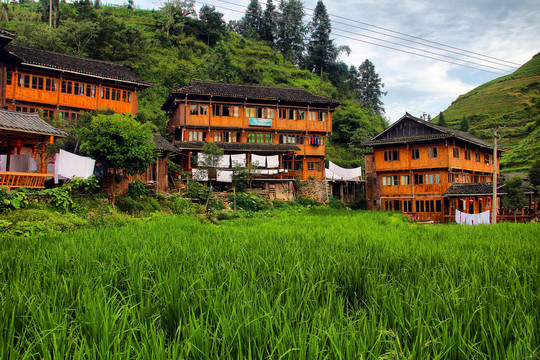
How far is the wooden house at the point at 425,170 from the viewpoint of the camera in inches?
814

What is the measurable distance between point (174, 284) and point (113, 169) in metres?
11.4

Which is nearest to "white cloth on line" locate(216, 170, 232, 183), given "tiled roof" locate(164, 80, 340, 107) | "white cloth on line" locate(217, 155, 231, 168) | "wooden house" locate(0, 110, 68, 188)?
"white cloth on line" locate(217, 155, 231, 168)

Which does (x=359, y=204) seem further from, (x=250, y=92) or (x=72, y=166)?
(x=72, y=166)

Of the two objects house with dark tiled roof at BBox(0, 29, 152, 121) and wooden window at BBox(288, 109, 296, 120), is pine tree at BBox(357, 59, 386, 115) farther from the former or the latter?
house with dark tiled roof at BBox(0, 29, 152, 121)

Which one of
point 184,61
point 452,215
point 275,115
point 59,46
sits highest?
point 184,61

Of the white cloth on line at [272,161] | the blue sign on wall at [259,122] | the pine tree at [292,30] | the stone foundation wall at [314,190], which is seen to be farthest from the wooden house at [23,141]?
the pine tree at [292,30]

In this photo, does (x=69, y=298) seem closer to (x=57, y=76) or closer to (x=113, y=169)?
(x=113, y=169)

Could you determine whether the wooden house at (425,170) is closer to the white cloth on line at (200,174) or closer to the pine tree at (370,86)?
the white cloth on line at (200,174)

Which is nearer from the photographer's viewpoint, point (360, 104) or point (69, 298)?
point (69, 298)

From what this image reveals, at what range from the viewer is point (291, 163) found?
25828 mm

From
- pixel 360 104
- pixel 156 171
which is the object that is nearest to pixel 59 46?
pixel 156 171

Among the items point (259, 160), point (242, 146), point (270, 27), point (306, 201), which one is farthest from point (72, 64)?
point (270, 27)

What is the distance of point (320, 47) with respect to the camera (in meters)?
50.5

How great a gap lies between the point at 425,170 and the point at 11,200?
21540mm
